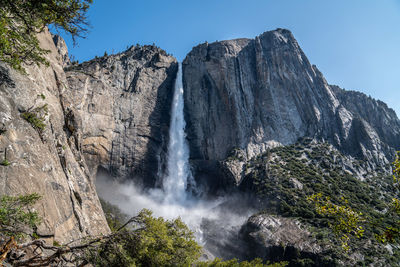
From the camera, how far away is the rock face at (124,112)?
4078 cm

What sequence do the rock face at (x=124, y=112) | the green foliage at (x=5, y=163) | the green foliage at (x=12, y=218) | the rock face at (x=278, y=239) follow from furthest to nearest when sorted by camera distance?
the rock face at (x=124, y=112), the rock face at (x=278, y=239), the green foliage at (x=5, y=163), the green foliage at (x=12, y=218)

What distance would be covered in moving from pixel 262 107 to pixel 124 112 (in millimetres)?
30126

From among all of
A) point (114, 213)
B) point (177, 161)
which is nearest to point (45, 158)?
point (114, 213)

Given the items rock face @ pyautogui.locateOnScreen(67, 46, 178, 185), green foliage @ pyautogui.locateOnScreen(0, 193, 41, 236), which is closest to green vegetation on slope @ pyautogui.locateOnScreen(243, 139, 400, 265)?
rock face @ pyautogui.locateOnScreen(67, 46, 178, 185)

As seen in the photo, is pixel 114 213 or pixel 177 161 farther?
pixel 177 161

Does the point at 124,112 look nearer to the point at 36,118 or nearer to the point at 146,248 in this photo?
the point at 36,118

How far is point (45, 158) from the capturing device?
1352 centimetres

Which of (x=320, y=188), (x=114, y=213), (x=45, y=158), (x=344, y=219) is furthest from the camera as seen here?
(x=320, y=188)

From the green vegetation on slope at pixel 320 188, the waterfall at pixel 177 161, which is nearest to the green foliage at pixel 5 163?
the green vegetation on slope at pixel 320 188

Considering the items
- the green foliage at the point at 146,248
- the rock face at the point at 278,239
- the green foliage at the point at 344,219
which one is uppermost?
the green foliage at the point at 344,219

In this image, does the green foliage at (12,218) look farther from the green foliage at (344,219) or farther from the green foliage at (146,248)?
the green foliage at (344,219)

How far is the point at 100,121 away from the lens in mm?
42188

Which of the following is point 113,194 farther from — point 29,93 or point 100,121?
point 29,93

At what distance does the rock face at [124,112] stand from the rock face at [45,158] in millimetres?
21835
